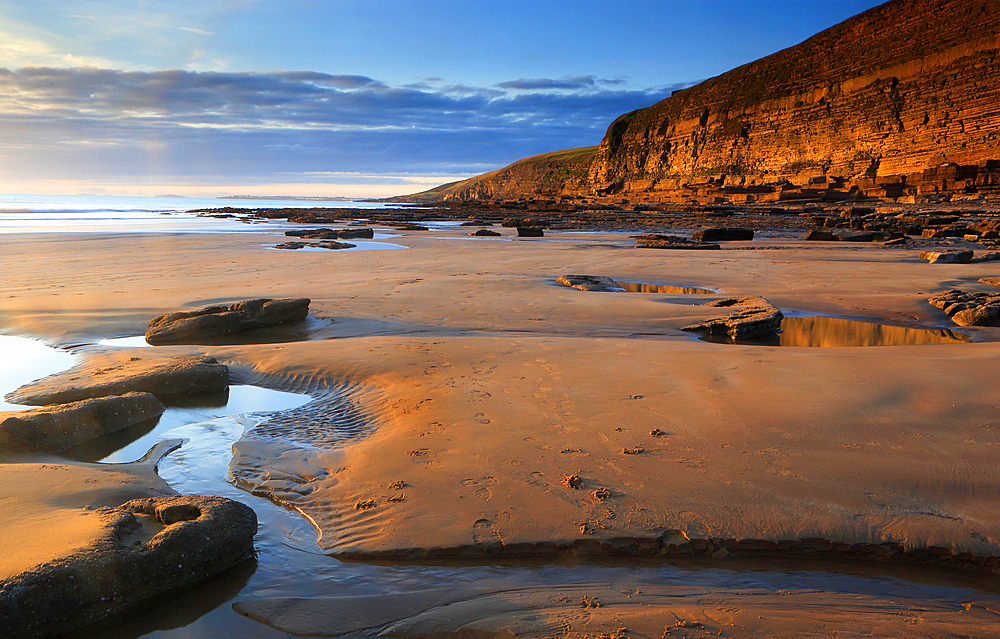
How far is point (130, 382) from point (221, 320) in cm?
181

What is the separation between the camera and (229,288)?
8.46 meters

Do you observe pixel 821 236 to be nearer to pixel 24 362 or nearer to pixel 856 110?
pixel 24 362

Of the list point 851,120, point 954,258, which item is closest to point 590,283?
point 954,258

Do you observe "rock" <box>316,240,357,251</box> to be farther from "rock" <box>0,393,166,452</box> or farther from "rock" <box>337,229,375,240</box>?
"rock" <box>0,393,166,452</box>

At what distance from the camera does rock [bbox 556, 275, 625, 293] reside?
8.12 meters

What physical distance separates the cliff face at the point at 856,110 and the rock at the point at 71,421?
41268mm

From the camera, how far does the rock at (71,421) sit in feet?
10.4

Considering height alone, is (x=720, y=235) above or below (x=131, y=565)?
above

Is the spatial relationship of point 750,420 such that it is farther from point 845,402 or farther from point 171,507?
point 171,507

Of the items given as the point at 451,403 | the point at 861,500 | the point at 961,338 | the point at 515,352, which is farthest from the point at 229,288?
the point at 961,338

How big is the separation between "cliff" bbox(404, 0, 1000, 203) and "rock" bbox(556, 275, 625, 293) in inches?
1287

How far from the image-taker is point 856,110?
45.9 m

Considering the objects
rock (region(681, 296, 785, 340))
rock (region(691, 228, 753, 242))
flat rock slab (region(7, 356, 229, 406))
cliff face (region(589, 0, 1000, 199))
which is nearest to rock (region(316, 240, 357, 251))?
rock (region(691, 228, 753, 242))

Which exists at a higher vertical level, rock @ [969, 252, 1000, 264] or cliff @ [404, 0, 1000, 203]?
cliff @ [404, 0, 1000, 203]
